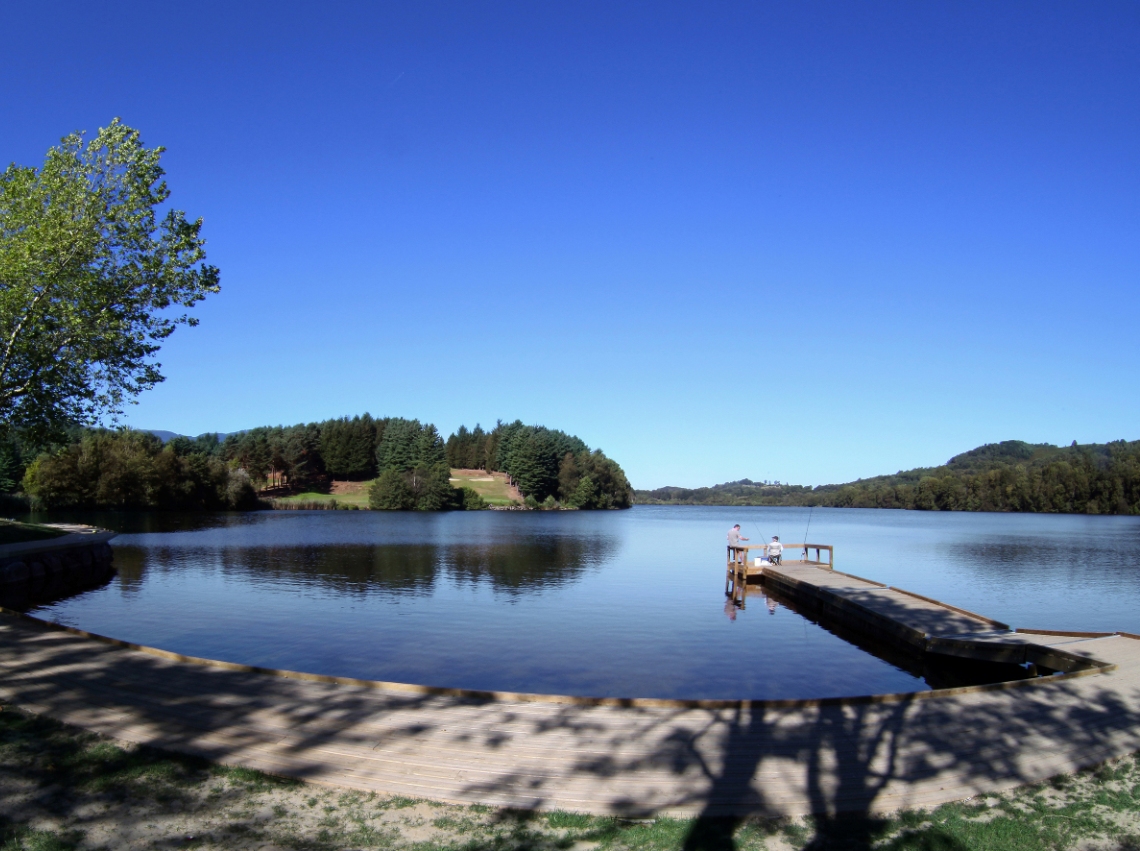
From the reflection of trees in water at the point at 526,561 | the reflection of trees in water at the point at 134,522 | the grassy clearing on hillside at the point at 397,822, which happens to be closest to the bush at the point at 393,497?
the reflection of trees in water at the point at 134,522

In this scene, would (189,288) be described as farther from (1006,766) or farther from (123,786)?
(1006,766)

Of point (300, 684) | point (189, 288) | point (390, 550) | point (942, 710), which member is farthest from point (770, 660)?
point (390, 550)

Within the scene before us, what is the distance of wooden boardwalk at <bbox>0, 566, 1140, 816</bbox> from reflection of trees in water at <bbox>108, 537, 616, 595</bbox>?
16.6m

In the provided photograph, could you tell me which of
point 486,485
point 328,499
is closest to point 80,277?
point 328,499

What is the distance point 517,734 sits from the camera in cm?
795

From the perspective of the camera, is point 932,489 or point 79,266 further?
point 932,489

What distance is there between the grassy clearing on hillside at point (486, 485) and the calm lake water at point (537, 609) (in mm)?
65288

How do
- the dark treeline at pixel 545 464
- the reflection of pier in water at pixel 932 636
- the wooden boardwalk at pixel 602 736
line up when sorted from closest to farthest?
the wooden boardwalk at pixel 602 736, the reflection of pier in water at pixel 932 636, the dark treeline at pixel 545 464

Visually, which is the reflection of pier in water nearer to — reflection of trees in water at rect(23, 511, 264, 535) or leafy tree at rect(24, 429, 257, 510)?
reflection of trees in water at rect(23, 511, 264, 535)

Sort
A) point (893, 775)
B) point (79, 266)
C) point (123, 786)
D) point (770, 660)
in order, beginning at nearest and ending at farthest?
point (123, 786) → point (893, 775) → point (770, 660) → point (79, 266)

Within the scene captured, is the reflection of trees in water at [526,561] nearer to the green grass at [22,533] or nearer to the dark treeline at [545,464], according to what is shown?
the green grass at [22,533]

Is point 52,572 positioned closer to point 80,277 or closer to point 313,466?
point 80,277

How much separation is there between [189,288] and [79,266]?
313cm

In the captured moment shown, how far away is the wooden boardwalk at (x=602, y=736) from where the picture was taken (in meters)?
6.71
